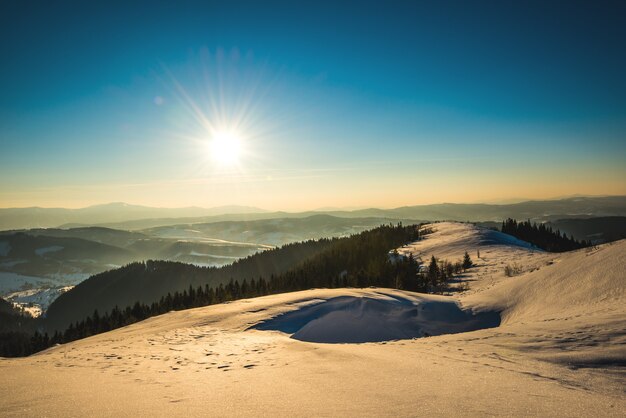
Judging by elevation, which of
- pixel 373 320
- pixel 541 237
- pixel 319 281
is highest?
pixel 373 320

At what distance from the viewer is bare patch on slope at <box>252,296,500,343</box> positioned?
17422mm

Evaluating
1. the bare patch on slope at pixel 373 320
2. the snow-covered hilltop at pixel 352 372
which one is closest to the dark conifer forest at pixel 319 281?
the bare patch on slope at pixel 373 320

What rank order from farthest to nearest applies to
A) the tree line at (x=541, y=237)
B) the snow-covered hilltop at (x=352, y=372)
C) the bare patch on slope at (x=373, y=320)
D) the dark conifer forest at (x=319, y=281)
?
the tree line at (x=541, y=237), the dark conifer forest at (x=319, y=281), the bare patch on slope at (x=373, y=320), the snow-covered hilltop at (x=352, y=372)

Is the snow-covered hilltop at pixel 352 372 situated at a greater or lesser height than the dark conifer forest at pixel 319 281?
greater

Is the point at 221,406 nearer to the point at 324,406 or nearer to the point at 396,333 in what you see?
the point at 324,406

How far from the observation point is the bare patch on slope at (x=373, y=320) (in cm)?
1742

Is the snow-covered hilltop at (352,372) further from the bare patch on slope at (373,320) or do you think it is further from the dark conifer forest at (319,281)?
the dark conifer forest at (319,281)

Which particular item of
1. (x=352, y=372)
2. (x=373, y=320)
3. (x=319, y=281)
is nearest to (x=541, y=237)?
(x=319, y=281)

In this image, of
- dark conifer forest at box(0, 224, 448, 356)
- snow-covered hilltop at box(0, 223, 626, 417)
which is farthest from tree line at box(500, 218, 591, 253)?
snow-covered hilltop at box(0, 223, 626, 417)

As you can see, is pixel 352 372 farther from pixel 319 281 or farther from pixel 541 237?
pixel 541 237

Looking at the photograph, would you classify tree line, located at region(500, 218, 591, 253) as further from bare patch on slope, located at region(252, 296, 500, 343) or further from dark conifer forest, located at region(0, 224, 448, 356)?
bare patch on slope, located at region(252, 296, 500, 343)

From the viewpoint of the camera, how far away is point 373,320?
62.6 ft

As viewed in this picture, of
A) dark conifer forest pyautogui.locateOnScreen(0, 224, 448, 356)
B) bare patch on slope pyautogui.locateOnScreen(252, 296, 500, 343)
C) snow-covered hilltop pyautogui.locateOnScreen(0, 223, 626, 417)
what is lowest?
dark conifer forest pyautogui.locateOnScreen(0, 224, 448, 356)

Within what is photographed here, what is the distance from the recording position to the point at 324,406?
16.6ft
